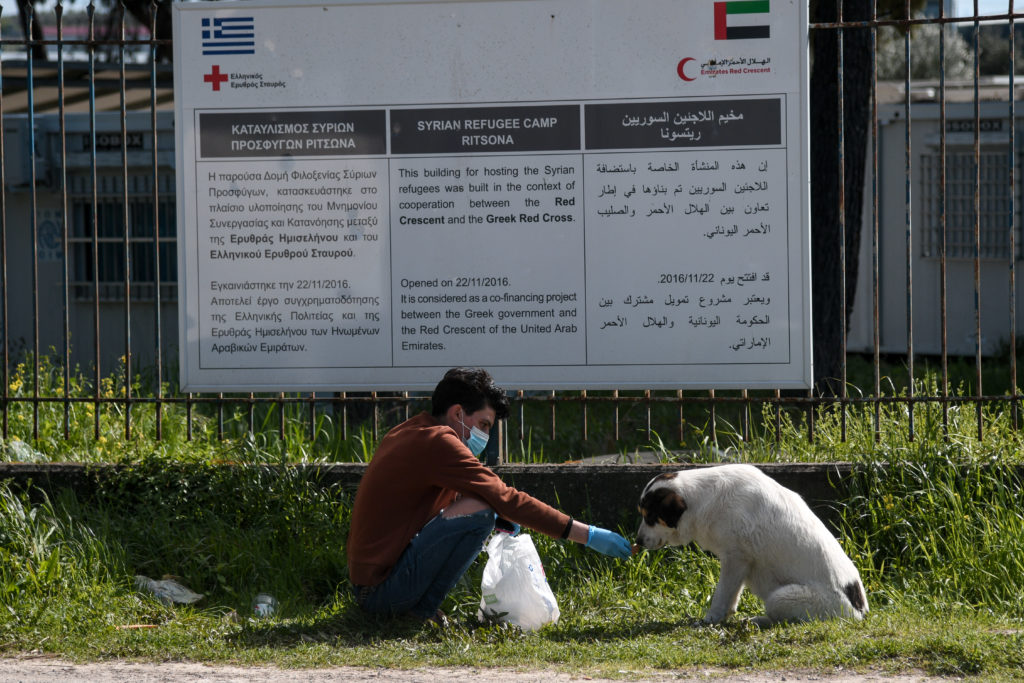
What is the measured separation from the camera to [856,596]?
4.93m

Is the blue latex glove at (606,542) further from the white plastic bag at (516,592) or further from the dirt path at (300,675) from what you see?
the dirt path at (300,675)

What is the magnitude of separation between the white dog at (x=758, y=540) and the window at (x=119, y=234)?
918 cm

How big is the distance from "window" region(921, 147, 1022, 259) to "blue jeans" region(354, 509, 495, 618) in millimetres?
10381

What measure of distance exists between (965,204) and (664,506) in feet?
35.8

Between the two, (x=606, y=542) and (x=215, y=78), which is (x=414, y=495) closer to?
(x=606, y=542)

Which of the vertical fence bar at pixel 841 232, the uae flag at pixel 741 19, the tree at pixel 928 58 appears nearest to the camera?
the vertical fence bar at pixel 841 232

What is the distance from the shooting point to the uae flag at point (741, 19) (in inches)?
240

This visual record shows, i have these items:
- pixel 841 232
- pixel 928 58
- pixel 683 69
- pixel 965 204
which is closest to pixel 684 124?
pixel 683 69

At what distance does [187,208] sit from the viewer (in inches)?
252

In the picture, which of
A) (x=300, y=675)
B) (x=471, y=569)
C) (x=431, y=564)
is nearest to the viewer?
(x=300, y=675)

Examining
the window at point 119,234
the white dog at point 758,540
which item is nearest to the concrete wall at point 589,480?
the white dog at point 758,540

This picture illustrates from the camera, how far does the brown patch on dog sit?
4.86m

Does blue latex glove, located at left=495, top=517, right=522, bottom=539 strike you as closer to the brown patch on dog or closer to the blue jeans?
the blue jeans

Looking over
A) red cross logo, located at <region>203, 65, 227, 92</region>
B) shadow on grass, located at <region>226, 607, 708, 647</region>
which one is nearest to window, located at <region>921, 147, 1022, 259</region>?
red cross logo, located at <region>203, 65, 227, 92</region>
